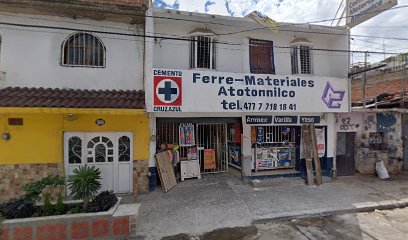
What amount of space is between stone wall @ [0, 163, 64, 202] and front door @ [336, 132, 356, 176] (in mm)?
10731

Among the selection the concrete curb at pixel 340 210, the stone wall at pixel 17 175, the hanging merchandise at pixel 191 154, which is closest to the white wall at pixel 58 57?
the stone wall at pixel 17 175

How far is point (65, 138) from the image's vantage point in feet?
24.5

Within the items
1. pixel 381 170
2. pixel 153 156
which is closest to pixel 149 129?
pixel 153 156

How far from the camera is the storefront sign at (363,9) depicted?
7895mm

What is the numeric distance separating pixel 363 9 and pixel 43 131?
11672 millimetres

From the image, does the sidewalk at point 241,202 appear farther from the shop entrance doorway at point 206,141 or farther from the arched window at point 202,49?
the arched window at point 202,49

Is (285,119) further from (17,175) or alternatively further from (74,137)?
(17,175)

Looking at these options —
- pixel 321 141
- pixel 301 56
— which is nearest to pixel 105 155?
pixel 321 141

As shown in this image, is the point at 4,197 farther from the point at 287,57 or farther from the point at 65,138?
the point at 287,57

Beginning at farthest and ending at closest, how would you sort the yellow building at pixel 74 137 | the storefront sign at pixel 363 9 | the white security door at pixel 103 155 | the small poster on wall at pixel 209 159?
the small poster on wall at pixel 209 159
the storefront sign at pixel 363 9
the white security door at pixel 103 155
the yellow building at pixel 74 137

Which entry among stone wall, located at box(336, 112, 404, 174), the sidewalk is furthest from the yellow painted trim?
stone wall, located at box(336, 112, 404, 174)

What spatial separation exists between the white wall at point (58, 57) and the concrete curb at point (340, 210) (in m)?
5.84

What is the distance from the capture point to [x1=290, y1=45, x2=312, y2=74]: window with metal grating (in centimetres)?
945

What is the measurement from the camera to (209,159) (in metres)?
9.84
